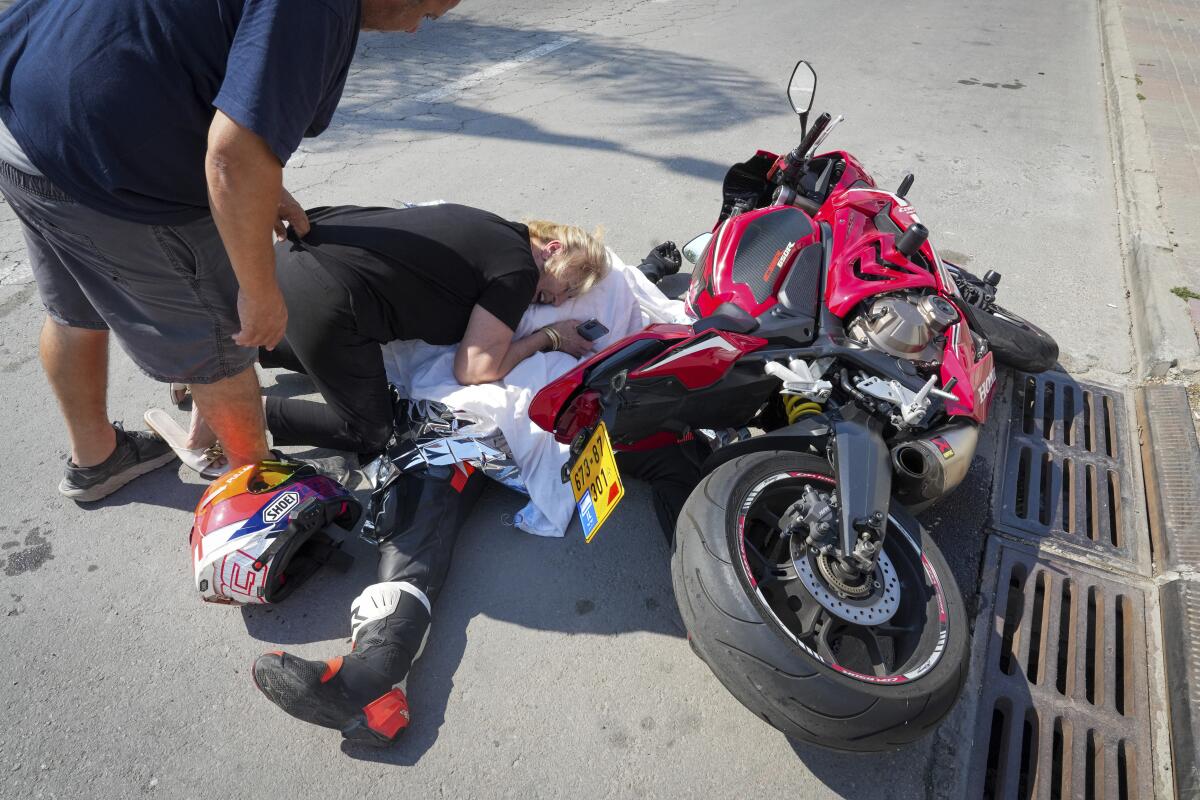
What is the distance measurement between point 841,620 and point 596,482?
0.72 m

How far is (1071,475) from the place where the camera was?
3.06 metres

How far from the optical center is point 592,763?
6.50 feet

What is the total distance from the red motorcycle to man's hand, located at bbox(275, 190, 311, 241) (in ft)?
3.22

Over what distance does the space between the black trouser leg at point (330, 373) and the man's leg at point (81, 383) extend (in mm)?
512

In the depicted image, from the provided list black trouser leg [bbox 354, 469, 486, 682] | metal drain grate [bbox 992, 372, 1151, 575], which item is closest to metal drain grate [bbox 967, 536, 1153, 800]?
metal drain grate [bbox 992, 372, 1151, 575]

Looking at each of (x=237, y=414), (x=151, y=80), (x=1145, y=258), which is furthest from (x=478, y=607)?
(x=1145, y=258)

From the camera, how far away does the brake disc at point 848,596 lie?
6.48 ft

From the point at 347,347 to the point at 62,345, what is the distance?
0.84 metres

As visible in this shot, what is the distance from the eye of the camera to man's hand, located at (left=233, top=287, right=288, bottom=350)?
1.92 metres

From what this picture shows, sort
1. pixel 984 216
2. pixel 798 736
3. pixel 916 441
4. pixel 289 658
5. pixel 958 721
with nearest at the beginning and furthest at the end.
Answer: pixel 798 736
pixel 289 658
pixel 958 721
pixel 916 441
pixel 984 216

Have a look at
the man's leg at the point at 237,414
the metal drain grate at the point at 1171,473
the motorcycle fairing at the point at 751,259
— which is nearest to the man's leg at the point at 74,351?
the man's leg at the point at 237,414

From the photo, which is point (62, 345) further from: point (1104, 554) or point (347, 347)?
point (1104, 554)

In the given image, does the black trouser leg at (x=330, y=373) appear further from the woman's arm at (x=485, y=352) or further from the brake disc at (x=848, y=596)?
the brake disc at (x=848, y=596)

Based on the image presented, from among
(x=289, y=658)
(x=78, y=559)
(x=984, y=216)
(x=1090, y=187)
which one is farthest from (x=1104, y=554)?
(x=1090, y=187)
